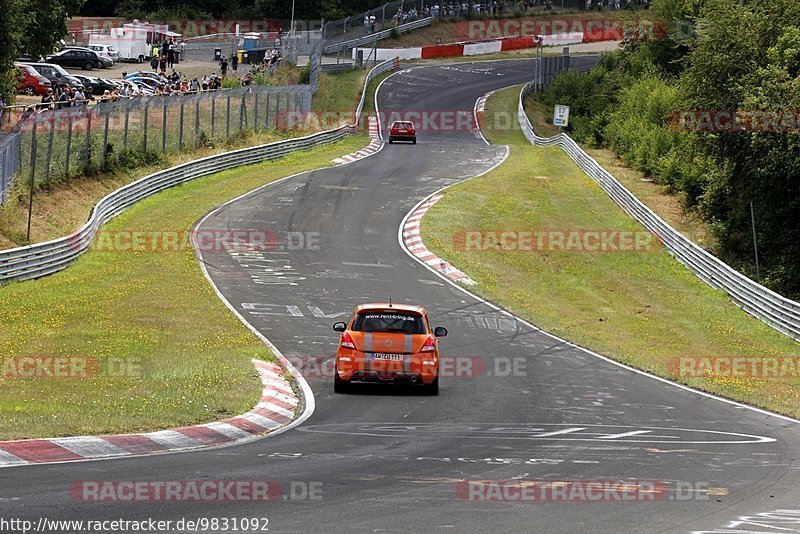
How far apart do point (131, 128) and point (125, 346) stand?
22425mm

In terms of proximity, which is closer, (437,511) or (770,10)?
(437,511)

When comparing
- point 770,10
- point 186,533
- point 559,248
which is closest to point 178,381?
point 186,533

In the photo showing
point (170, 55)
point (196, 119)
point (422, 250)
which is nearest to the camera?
point (422, 250)

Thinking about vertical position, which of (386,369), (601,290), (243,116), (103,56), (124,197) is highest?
(103,56)

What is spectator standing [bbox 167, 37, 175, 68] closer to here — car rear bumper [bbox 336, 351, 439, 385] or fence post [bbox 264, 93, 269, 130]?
fence post [bbox 264, 93, 269, 130]

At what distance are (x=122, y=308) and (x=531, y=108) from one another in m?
56.1

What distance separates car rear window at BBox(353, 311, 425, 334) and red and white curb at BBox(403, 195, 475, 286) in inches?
504

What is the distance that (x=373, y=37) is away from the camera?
301 feet

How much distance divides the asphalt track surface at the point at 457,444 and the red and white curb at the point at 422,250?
38.2 inches

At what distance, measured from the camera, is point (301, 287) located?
29.8 m

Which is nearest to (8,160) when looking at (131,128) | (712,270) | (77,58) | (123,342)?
(123,342)

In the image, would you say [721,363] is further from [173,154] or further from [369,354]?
[173,154]

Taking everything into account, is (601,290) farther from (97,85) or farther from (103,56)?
(103,56)

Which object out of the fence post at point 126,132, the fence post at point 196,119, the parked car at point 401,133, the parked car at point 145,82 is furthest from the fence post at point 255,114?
the fence post at point 126,132
